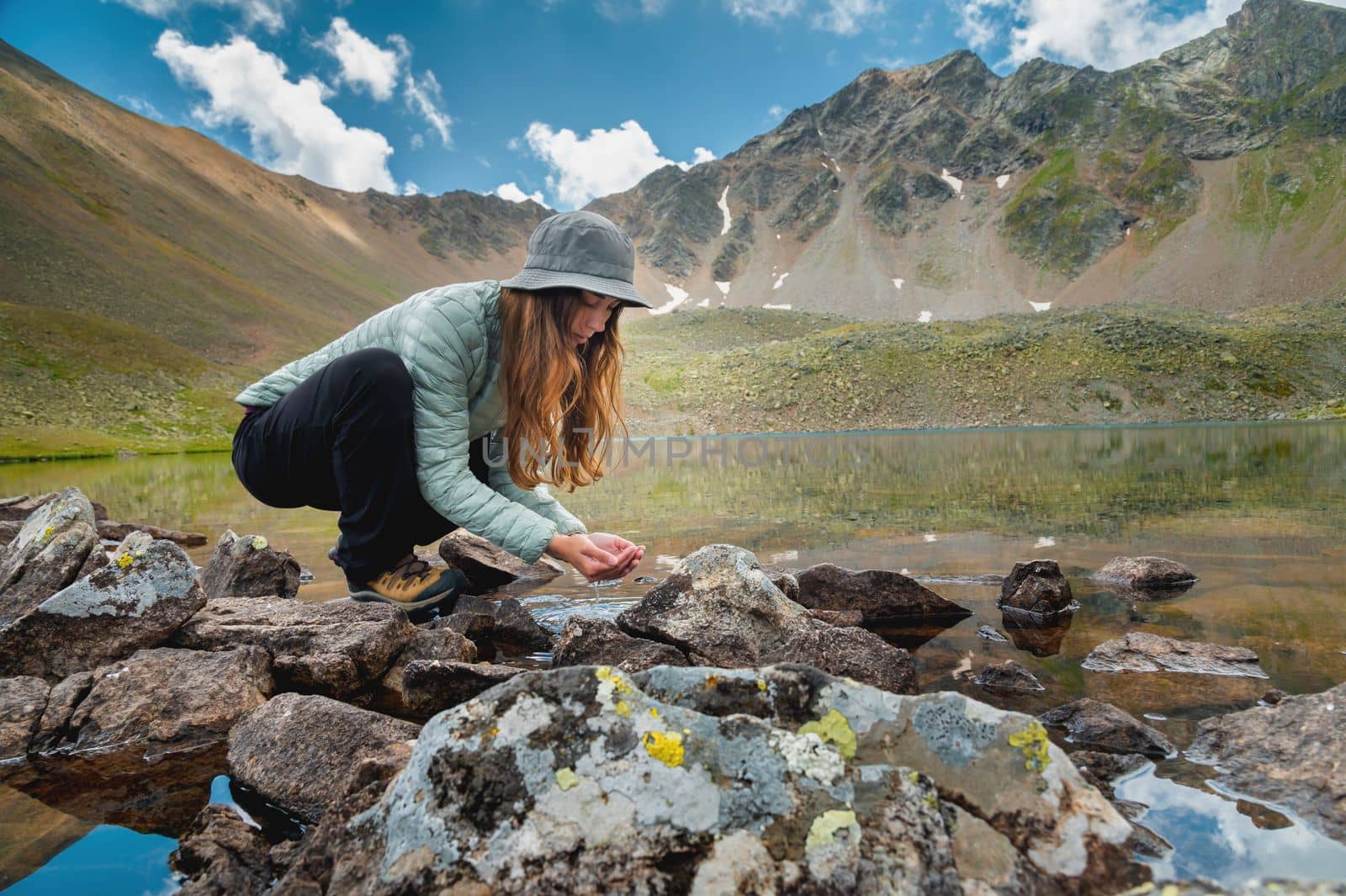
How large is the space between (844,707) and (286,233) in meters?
183

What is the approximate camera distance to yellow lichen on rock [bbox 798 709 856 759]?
1739 mm

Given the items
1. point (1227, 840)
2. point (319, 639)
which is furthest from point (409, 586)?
point (1227, 840)

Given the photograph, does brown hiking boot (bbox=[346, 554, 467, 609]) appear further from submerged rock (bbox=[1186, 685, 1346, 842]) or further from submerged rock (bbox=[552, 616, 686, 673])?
submerged rock (bbox=[1186, 685, 1346, 842])

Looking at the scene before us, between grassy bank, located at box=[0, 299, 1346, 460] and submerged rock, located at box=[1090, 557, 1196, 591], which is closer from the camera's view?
submerged rock, located at box=[1090, 557, 1196, 591]

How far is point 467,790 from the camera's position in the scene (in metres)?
1.60

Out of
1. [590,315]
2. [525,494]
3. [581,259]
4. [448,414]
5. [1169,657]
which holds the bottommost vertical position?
[1169,657]

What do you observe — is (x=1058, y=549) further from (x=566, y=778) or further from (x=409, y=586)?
(x=566, y=778)

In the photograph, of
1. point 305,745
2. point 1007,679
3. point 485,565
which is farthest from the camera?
point 485,565

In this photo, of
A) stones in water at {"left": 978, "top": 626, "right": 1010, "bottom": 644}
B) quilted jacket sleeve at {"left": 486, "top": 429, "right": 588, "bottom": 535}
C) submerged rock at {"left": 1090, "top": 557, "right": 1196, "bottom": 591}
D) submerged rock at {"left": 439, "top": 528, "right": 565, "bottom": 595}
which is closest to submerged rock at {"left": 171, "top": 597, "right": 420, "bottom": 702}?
quilted jacket sleeve at {"left": 486, "top": 429, "right": 588, "bottom": 535}

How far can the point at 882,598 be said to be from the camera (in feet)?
16.5

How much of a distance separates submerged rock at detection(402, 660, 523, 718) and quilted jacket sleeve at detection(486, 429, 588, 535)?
1431mm

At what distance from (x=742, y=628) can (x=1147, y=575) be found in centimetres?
392

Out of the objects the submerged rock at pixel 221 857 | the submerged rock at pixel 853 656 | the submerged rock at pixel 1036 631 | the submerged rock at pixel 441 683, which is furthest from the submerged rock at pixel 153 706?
the submerged rock at pixel 1036 631

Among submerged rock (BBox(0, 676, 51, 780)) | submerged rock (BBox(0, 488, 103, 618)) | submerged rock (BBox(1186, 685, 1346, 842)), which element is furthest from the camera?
submerged rock (BBox(0, 488, 103, 618))
